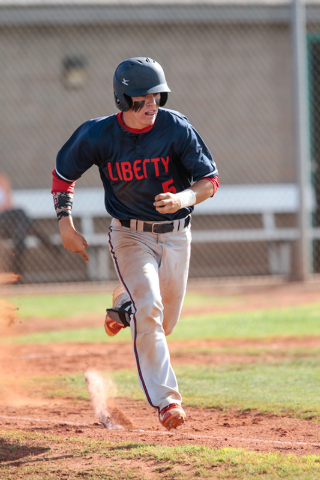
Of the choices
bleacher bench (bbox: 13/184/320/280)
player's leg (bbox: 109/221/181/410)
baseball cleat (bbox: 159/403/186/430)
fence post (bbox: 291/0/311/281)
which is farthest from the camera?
bleacher bench (bbox: 13/184/320/280)

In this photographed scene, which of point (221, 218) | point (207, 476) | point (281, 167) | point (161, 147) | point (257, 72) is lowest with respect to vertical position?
point (207, 476)

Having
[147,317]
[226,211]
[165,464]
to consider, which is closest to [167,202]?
[147,317]

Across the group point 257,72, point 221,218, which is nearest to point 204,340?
point 221,218

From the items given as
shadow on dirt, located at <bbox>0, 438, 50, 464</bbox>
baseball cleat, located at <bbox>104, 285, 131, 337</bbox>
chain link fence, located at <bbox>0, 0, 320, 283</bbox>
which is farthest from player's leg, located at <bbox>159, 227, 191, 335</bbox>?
chain link fence, located at <bbox>0, 0, 320, 283</bbox>

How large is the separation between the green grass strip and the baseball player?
0.38 meters

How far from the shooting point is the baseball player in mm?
3045

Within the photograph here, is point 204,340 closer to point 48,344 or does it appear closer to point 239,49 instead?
point 48,344

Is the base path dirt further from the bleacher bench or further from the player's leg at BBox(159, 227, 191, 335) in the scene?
the bleacher bench

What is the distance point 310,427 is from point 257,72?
8.12 metres

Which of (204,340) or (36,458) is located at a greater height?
(204,340)

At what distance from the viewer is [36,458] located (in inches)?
105

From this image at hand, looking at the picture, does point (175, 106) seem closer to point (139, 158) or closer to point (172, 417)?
point (139, 158)

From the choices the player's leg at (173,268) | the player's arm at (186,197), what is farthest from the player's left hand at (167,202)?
the player's leg at (173,268)

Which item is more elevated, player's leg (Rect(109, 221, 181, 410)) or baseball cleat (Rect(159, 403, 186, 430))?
player's leg (Rect(109, 221, 181, 410))
